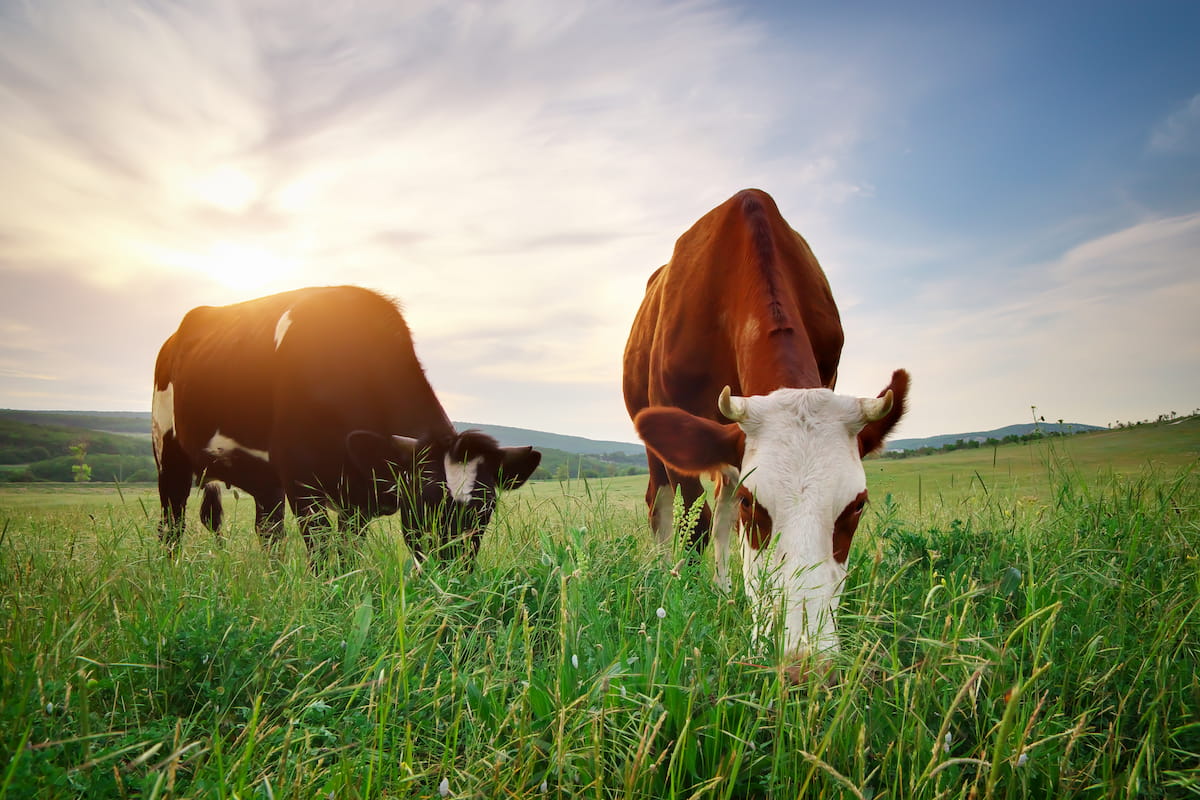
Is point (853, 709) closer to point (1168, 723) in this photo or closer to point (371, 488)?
point (1168, 723)

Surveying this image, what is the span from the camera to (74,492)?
12016 mm

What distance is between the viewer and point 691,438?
3490 mm

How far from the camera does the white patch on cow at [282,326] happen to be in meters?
6.99

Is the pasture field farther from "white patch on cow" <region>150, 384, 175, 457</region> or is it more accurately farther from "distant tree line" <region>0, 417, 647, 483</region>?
"white patch on cow" <region>150, 384, 175, 457</region>

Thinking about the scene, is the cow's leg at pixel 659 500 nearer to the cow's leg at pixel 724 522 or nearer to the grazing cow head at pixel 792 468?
the cow's leg at pixel 724 522

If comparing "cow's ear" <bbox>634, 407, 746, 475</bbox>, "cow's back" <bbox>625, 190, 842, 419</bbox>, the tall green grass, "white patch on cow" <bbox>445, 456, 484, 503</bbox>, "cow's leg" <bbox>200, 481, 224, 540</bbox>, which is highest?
"cow's back" <bbox>625, 190, 842, 419</bbox>

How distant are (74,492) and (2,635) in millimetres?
12712

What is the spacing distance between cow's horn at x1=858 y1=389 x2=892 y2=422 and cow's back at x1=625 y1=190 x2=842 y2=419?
0.56 m

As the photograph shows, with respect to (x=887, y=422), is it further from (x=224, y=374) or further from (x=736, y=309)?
(x=224, y=374)

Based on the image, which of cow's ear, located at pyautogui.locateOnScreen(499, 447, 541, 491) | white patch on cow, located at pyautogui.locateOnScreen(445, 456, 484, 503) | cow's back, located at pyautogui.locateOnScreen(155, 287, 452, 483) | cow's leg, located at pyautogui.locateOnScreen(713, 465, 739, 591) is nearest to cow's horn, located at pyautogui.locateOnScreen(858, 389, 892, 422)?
cow's leg, located at pyautogui.locateOnScreen(713, 465, 739, 591)

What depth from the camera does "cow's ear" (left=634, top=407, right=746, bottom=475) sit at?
3396 millimetres

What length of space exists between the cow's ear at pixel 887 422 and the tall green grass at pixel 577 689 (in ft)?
2.11

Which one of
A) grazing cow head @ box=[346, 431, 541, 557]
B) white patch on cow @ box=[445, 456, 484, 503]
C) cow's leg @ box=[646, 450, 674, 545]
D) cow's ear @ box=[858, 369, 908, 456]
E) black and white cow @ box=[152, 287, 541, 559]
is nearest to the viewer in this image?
cow's ear @ box=[858, 369, 908, 456]

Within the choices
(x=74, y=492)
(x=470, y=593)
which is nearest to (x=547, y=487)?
(x=470, y=593)
